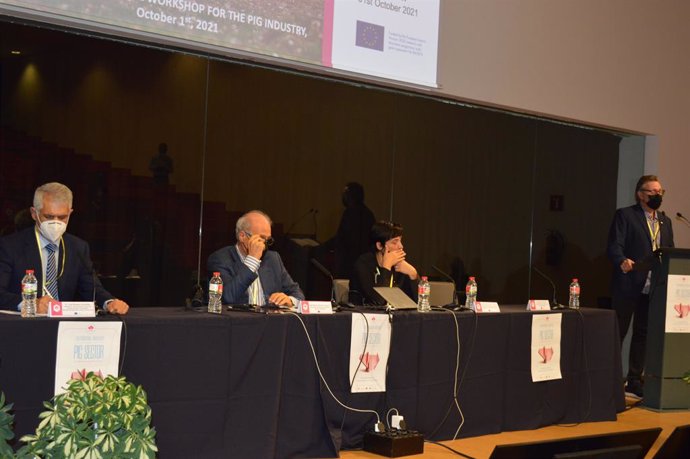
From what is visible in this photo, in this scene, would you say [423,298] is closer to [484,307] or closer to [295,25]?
[484,307]

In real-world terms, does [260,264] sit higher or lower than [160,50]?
lower

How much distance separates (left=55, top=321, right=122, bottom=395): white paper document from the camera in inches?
127

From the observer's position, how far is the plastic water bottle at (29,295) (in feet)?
10.7

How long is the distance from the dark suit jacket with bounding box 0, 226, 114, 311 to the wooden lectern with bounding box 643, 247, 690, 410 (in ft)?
12.4

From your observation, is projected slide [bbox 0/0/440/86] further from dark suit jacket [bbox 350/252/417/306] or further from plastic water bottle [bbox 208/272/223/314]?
plastic water bottle [bbox 208/272/223/314]

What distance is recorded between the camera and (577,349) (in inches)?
207

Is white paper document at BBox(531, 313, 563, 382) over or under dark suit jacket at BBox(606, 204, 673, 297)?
under

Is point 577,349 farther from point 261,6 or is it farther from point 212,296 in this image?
point 261,6

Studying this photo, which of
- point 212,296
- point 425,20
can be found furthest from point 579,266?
point 212,296

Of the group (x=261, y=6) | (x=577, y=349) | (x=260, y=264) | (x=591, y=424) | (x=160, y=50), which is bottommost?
(x=591, y=424)

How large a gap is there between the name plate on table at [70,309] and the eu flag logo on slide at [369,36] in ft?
9.86

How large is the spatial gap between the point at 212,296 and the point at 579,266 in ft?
15.1

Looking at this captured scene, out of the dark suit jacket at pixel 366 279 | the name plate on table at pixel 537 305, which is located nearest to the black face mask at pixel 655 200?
the name plate on table at pixel 537 305

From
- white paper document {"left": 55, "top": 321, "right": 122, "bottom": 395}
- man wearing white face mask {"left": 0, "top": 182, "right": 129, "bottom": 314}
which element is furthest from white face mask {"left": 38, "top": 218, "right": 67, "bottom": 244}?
white paper document {"left": 55, "top": 321, "right": 122, "bottom": 395}
